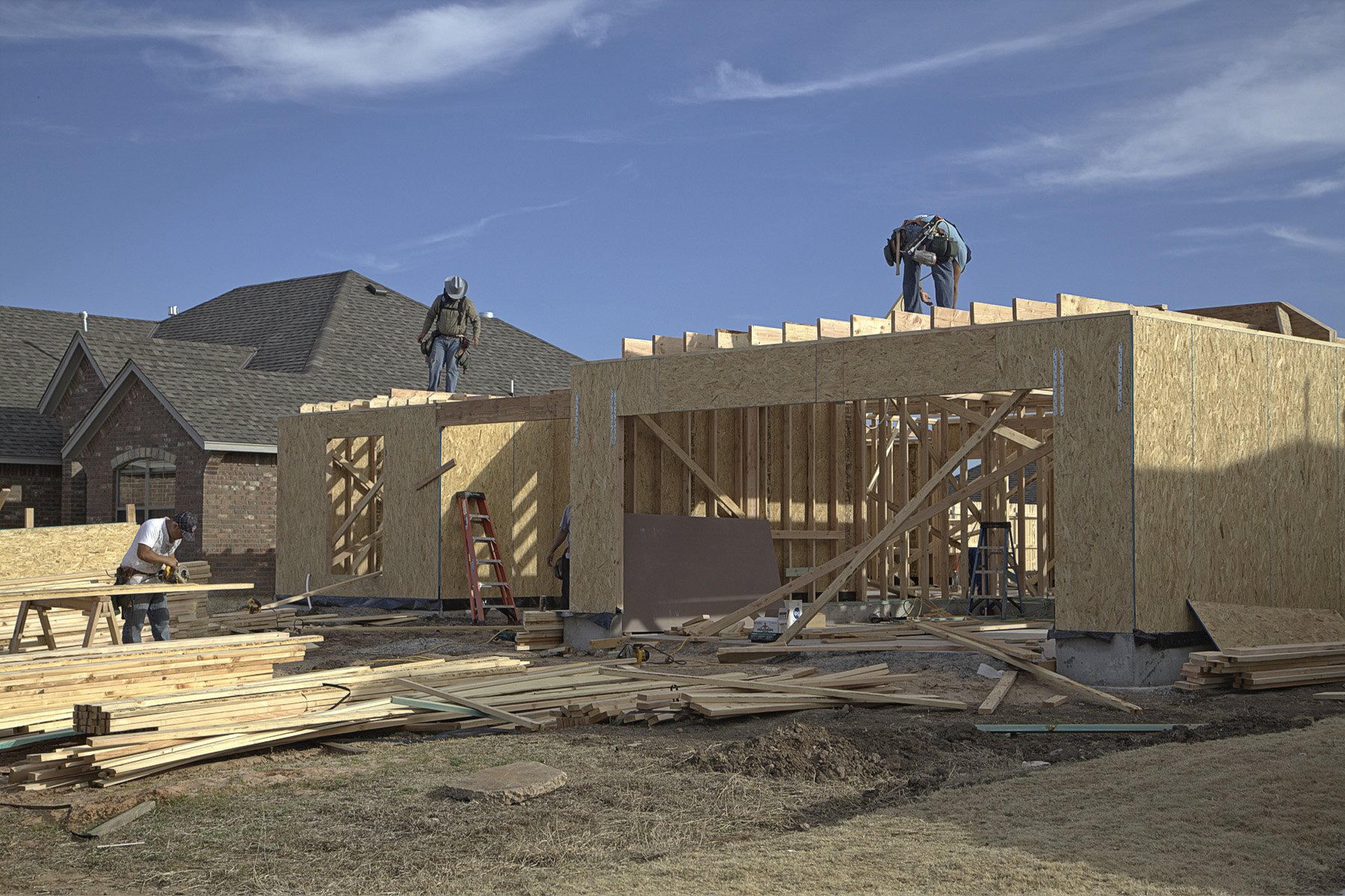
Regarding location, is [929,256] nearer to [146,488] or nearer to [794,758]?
[794,758]

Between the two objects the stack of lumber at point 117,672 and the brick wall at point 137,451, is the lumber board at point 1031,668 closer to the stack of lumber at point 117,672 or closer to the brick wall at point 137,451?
the stack of lumber at point 117,672

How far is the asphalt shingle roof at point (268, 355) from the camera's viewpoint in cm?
2695

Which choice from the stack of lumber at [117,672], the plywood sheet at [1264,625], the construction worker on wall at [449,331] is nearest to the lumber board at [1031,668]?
the plywood sheet at [1264,625]

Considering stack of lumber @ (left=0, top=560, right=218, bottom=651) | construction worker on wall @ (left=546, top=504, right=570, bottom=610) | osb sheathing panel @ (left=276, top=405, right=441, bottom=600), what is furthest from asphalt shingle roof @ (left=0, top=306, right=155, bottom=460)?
construction worker on wall @ (left=546, top=504, right=570, bottom=610)

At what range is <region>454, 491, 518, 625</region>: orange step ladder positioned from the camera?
63.7 ft

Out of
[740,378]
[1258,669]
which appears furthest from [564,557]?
[1258,669]

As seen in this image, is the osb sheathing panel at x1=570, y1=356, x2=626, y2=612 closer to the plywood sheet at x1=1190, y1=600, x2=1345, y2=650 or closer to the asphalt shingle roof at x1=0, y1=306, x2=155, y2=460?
the plywood sheet at x1=1190, y1=600, x2=1345, y2=650

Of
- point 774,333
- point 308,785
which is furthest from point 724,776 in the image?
point 774,333

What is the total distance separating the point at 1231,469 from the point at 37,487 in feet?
79.6

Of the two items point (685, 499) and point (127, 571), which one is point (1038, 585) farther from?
point (127, 571)

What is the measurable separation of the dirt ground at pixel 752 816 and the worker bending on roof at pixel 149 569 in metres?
3.79

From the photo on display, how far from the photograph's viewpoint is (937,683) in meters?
12.4

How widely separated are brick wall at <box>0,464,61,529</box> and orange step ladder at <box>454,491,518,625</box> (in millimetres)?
12462

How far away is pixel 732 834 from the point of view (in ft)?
23.0
